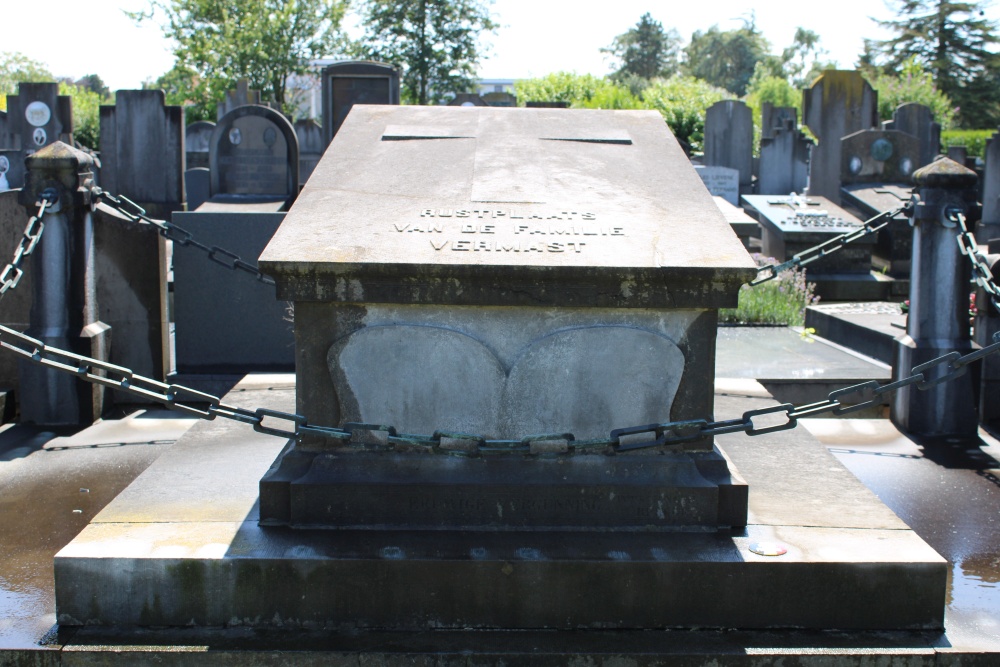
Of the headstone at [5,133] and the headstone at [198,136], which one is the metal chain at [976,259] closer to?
the headstone at [5,133]

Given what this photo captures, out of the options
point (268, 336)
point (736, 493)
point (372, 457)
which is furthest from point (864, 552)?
point (268, 336)

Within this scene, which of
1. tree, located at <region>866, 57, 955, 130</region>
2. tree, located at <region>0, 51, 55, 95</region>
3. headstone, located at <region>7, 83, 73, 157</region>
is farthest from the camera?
tree, located at <region>0, 51, 55, 95</region>

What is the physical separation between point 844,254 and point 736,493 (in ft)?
37.6

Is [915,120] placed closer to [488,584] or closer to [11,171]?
[11,171]

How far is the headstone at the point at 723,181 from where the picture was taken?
63.2 feet

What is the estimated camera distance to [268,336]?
7414mm

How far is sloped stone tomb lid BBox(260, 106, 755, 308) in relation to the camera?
11.6ft

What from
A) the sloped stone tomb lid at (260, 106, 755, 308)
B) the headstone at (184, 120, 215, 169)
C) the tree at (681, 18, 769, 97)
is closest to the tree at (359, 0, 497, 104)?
the headstone at (184, 120, 215, 169)

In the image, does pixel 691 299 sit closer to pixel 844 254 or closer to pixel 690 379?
pixel 690 379

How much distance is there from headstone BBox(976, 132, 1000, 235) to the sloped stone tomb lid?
15133 millimetres

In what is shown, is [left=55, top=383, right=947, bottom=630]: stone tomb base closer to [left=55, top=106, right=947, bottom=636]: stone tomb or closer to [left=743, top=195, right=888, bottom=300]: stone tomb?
[left=55, top=106, right=947, bottom=636]: stone tomb

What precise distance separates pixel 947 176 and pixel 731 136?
16358 millimetres

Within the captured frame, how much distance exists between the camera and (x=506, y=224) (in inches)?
150

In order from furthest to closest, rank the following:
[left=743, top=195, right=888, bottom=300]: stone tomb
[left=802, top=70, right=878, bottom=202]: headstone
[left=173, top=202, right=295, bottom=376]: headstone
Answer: [left=802, top=70, right=878, bottom=202]: headstone, [left=743, top=195, right=888, bottom=300]: stone tomb, [left=173, top=202, right=295, bottom=376]: headstone
